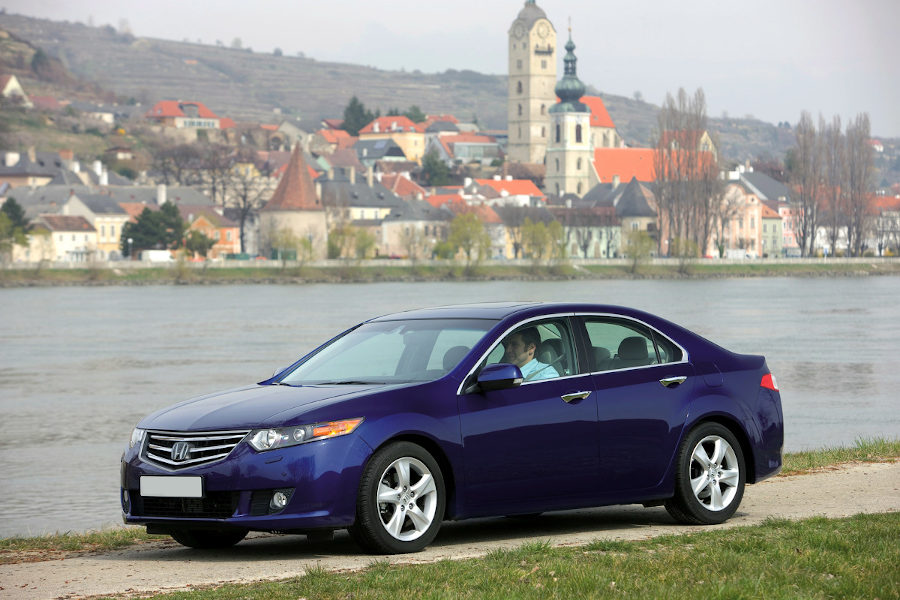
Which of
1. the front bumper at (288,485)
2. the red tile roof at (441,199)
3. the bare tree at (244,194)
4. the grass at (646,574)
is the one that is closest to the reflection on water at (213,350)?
the front bumper at (288,485)

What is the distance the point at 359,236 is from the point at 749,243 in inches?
2445

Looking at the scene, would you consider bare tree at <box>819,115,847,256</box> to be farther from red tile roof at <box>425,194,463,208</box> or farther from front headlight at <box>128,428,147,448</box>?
front headlight at <box>128,428,147,448</box>

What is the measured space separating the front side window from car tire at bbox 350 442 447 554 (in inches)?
35.1

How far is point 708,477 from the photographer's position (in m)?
9.86

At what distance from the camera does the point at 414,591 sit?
23.0 ft

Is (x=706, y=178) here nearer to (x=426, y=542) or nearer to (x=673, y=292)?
(x=673, y=292)

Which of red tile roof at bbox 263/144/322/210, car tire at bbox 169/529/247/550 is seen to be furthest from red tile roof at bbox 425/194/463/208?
car tire at bbox 169/529/247/550

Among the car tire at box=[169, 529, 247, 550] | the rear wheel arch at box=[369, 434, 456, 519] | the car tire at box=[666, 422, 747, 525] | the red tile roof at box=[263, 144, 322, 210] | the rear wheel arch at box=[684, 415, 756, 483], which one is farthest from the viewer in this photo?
the red tile roof at box=[263, 144, 322, 210]

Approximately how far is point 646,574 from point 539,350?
224 cm

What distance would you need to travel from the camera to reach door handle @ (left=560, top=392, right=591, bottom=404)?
30.2 ft

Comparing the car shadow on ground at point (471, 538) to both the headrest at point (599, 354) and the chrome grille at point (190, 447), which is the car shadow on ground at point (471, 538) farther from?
the headrest at point (599, 354)

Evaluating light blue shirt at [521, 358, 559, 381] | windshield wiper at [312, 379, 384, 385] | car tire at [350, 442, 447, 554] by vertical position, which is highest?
light blue shirt at [521, 358, 559, 381]

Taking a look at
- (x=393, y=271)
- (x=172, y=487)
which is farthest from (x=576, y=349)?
(x=393, y=271)

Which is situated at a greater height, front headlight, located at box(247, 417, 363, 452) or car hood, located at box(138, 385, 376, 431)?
car hood, located at box(138, 385, 376, 431)
